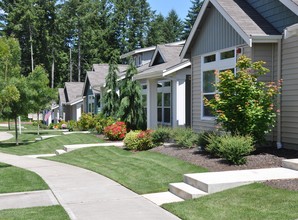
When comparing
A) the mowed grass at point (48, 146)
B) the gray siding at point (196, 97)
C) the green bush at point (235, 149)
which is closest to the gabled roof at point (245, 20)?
the gray siding at point (196, 97)

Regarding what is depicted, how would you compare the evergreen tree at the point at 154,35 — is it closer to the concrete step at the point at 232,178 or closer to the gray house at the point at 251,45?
the gray house at the point at 251,45

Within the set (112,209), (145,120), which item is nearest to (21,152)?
(145,120)

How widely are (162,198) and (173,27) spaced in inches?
2889

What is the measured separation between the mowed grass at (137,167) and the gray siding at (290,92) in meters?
2.82

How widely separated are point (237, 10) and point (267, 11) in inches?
41.2

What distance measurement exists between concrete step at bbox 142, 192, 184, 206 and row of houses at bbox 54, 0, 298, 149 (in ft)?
14.1

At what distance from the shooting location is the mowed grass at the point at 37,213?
6652 millimetres

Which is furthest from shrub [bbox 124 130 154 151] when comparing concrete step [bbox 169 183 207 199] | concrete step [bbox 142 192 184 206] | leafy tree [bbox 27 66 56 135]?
leafy tree [bbox 27 66 56 135]

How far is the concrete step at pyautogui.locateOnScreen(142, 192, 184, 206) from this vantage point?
772 cm

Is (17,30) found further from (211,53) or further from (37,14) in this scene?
(211,53)

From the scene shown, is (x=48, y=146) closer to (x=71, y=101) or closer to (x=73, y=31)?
(x=71, y=101)

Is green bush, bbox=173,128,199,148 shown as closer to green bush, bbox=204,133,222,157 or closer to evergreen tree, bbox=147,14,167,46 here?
green bush, bbox=204,133,222,157

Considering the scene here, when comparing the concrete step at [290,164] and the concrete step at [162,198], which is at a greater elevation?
the concrete step at [290,164]

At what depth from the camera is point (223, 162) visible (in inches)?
398
